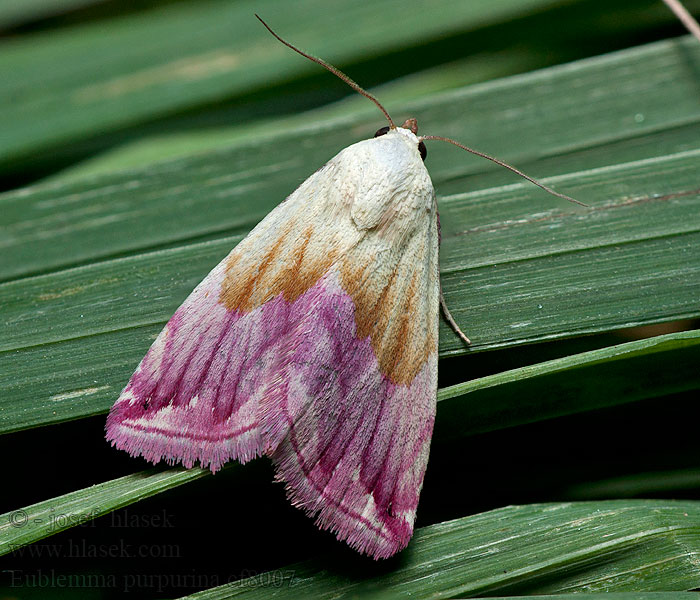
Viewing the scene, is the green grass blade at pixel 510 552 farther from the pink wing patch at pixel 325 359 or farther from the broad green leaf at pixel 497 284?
the broad green leaf at pixel 497 284

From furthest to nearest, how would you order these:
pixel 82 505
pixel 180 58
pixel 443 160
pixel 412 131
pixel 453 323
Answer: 1. pixel 180 58
2. pixel 443 160
3. pixel 412 131
4. pixel 453 323
5. pixel 82 505

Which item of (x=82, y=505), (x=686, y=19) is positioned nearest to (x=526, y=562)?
(x=82, y=505)

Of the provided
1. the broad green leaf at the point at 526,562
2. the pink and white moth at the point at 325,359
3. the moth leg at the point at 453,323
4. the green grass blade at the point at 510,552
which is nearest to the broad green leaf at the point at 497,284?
the moth leg at the point at 453,323

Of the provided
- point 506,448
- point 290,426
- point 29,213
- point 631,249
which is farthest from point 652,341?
point 29,213

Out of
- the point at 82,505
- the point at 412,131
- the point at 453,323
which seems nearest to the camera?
the point at 82,505

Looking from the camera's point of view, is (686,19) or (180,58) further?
(180,58)

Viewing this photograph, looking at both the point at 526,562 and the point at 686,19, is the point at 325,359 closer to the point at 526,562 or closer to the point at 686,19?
the point at 526,562

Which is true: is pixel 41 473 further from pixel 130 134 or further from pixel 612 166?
pixel 612 166

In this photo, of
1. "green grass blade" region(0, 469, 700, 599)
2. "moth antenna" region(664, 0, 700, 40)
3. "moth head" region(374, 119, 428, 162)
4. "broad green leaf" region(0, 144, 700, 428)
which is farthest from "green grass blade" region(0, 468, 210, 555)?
"moth antenna" region(664, 0, 700, 40)

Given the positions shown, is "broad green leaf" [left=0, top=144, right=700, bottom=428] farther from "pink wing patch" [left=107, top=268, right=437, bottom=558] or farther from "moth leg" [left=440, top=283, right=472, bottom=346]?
"pink wing patch" [left=107, top=268, right=437, bottom=558]
